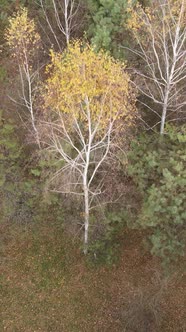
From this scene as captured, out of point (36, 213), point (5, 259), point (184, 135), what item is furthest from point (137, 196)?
point (5, 259)

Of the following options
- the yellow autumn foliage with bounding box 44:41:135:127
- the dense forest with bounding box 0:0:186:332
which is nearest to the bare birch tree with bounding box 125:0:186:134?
the dense forest with bounding box 0:0:186:332

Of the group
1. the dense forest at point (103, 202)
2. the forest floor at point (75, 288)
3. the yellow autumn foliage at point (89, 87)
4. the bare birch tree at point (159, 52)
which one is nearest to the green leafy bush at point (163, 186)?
the dense forest at point (103, 202)

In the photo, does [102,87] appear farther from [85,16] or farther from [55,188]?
[85,16]

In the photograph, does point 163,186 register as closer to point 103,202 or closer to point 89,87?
point 103,202

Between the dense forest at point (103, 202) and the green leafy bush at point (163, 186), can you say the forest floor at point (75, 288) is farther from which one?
the green leafy bush at point (163, 186)

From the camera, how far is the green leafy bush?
14.7m

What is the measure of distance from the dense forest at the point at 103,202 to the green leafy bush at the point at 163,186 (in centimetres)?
4

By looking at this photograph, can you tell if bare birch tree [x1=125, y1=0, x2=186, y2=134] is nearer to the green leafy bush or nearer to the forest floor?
the green leafy bush

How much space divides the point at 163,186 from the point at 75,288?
6.19 meters

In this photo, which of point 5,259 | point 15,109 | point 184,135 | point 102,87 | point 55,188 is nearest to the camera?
point 102,87

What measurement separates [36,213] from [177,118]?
752 cm

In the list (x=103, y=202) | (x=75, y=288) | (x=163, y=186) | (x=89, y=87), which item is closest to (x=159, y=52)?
(x=163, y=186)

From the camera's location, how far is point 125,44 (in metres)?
17.5

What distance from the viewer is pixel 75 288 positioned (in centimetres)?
1714
